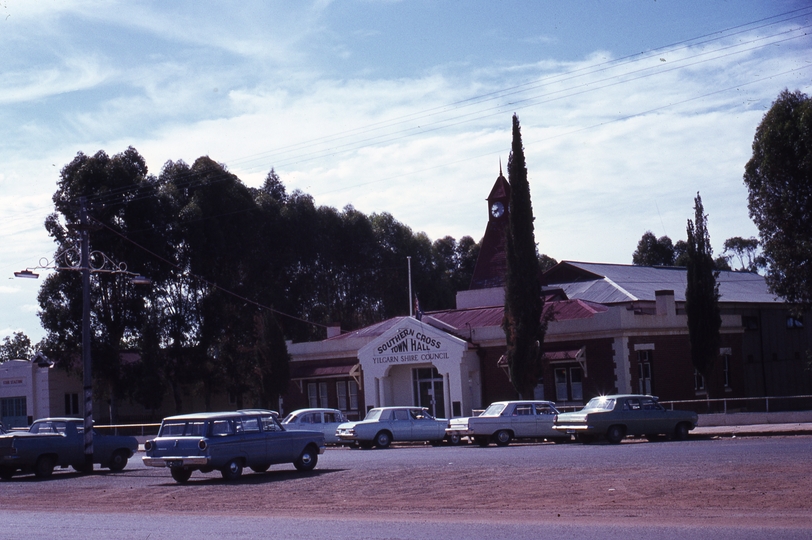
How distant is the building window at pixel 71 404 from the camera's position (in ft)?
201

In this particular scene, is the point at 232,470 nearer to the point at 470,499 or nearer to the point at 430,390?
the point at 470,499

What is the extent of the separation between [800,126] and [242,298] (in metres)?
39.7

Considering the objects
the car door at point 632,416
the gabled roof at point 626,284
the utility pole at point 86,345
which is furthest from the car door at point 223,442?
the gabled roof at point 626,284

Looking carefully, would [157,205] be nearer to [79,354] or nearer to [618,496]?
[79,354]

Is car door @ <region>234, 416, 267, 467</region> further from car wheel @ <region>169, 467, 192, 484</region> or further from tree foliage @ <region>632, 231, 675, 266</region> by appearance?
tree foliage @ <region>632, 231, 675, 266</region>

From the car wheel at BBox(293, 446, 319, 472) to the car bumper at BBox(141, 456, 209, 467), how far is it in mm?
2733

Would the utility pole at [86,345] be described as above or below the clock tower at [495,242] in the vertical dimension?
below

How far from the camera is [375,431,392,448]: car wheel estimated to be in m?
33.3

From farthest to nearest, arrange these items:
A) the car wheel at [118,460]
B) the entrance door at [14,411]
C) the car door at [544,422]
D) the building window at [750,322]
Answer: the entrance door at [14,411], the building window at [750,322], the car door at [544,422], the car wheel at [118,460]

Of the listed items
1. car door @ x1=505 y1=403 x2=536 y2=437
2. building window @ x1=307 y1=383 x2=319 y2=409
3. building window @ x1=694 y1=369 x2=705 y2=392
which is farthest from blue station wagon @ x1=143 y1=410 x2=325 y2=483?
building window @ x1=307 y1=383 x2=319 y2=409

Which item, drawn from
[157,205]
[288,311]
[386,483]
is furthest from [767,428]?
[288,311]

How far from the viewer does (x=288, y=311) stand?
7181cm

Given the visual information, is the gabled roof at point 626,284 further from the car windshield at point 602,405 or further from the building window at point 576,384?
the car windshield at point 602,405

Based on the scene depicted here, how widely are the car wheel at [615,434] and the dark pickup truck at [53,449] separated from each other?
48.6 feet
